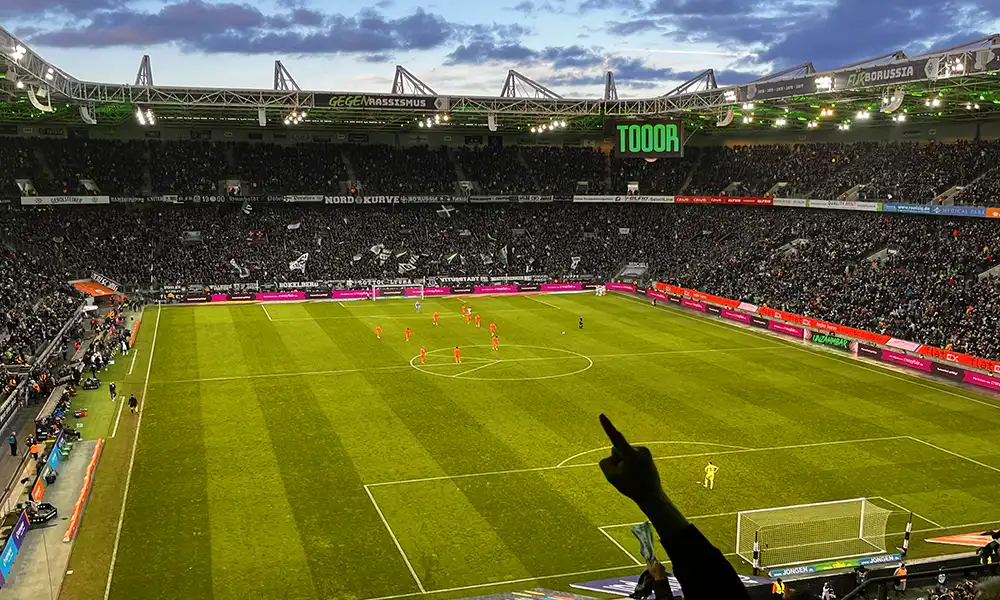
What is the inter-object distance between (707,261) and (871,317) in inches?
882

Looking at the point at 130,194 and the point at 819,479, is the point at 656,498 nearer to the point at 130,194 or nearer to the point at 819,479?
the point at 819,479

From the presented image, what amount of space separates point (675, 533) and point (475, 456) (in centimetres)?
2364

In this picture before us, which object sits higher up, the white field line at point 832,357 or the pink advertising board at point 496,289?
the pink advertising board at point 496,289

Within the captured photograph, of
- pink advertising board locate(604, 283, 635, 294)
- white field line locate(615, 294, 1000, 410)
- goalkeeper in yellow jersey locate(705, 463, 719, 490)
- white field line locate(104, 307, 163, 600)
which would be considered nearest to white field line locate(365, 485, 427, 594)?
white field line locate(104, 307, 163, 600)

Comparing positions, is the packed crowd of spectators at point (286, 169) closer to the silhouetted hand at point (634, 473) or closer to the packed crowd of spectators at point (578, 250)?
the packed crowd of spectators at point (578, 250)

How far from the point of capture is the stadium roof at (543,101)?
131ft

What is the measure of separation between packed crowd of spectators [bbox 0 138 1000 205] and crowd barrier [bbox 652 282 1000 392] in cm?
1429

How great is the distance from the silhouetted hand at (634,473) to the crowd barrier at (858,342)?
38.9 metres

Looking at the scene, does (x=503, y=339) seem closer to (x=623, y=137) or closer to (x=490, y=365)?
(x=490, y=365)

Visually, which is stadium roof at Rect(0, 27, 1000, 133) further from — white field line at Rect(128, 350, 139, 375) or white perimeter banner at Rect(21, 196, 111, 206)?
white field line at Rect(128, 350, 139, 375)

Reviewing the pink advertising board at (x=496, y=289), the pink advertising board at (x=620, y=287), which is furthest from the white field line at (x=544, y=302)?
the pink advertising board at (x=620, y=287)

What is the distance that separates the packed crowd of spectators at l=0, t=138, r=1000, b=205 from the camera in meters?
59.2

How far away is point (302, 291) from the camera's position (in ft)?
213

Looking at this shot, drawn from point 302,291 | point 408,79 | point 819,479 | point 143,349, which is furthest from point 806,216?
point 143,349
